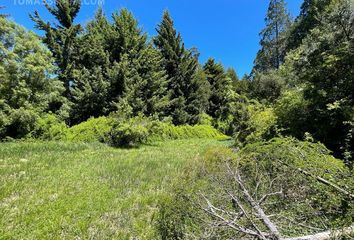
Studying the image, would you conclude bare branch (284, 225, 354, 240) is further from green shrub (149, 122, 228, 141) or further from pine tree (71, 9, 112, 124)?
pine tree (71, 9, 112, 124)

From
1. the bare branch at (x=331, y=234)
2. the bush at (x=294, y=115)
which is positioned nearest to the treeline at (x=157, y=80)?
the bush at (x=294, y=115)

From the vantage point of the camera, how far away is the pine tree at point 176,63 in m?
25.7

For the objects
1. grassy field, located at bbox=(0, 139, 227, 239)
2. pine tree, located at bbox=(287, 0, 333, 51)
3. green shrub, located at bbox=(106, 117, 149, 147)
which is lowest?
grassy field, located at bbox=(0, 139, 227, 239)

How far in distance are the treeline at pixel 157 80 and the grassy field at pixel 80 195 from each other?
164 inches

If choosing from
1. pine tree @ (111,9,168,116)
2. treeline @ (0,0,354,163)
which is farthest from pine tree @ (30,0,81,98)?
pine tree @ (111,9,168,116)

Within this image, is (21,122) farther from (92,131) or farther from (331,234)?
(331,234)

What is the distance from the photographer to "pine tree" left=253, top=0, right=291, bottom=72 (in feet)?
127

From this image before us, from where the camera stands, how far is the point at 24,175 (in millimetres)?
6492

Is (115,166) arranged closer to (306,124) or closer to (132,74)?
(306,124)

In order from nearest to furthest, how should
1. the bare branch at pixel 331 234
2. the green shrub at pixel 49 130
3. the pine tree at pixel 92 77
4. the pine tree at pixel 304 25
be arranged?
1. the bare branch at pixel 331 234
2. the green shrub at pixel 49 130
3. the pine tree at pixel 92 77
4. the pine tree at pixel 304 25

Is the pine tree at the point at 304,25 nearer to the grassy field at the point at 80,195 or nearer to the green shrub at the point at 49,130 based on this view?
the green shrub at the point at 49,130

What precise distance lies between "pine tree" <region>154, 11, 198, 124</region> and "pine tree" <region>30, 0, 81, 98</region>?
803 centimetres

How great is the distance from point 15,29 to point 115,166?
1474 centimetres

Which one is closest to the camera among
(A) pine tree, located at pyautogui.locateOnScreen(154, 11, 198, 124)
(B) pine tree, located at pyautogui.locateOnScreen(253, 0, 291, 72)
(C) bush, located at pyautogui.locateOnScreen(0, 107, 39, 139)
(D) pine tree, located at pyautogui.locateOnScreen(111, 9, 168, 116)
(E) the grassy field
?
(E) the grassy field
